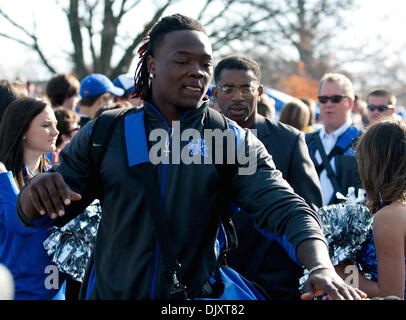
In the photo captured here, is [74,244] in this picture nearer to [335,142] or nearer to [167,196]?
[167,196]

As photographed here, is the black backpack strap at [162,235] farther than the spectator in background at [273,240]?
No

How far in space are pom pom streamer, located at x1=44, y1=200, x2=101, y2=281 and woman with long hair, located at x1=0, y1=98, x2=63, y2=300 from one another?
0.37ft

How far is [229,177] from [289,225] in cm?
39

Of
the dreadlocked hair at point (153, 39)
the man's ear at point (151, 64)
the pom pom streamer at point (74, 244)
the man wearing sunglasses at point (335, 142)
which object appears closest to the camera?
the dreadlocked hair at point (153, 39)

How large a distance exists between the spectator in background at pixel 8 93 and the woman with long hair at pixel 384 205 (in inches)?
130

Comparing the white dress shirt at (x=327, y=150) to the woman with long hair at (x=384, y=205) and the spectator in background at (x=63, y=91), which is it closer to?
the woman with long hair at (x=384, y=205)

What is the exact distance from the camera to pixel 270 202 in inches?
95.8

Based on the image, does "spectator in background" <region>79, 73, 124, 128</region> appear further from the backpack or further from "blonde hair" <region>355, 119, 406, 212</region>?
the backpack

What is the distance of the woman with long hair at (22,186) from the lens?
3.66 meters

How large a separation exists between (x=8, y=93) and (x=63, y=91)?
163cm

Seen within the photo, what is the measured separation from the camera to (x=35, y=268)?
3.82m

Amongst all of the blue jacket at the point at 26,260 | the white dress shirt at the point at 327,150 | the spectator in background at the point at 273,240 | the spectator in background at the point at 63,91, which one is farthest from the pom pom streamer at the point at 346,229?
the spectator in background at the point at 63,91

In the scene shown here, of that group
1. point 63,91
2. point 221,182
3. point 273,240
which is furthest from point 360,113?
point 221,182

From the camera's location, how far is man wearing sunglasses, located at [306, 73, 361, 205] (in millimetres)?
5660
